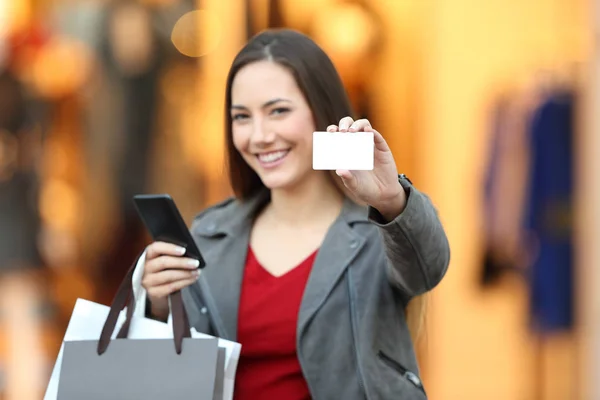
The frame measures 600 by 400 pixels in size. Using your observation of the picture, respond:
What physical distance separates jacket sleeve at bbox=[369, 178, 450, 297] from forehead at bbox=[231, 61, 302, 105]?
431 millimetres

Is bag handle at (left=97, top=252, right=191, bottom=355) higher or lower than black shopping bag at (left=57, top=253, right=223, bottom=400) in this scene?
higher

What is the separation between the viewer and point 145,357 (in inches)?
83.8

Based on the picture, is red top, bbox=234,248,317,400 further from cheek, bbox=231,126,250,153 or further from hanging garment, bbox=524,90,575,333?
hanging garment, bbox=524,90,575,333

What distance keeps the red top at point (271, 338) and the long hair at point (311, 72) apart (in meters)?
0.31

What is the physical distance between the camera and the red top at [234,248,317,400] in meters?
2.22

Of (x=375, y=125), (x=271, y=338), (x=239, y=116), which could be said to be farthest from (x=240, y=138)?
(x=375, y=125)

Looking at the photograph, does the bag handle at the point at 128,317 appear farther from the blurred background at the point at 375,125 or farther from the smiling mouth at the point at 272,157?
the blurred background at the point at 375,125

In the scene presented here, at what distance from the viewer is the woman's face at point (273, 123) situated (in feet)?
7.51

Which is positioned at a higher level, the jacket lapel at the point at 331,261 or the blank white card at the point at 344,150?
the blank white card at the point at 344,150

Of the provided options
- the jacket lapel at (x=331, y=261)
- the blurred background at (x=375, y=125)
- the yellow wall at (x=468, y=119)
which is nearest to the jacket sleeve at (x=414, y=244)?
the jacket lapel at (x=331, y=261)

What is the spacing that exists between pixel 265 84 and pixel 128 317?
629 millimetres

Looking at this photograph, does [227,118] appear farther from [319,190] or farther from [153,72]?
[153,72]

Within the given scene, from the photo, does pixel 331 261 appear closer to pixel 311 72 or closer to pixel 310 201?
pixel 310 201

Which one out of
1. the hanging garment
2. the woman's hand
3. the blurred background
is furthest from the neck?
the hanging garment
